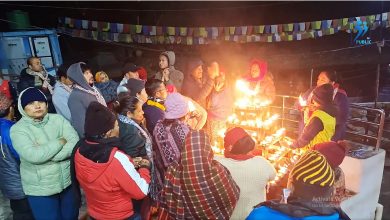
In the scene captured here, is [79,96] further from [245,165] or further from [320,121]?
[320,121]

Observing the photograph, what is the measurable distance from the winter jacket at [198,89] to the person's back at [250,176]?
3.27 metres

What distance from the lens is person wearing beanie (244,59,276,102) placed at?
258 inches

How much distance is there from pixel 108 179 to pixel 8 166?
5.66ft

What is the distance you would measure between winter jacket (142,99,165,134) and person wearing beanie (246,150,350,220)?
239cm

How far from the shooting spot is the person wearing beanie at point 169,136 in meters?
3.73

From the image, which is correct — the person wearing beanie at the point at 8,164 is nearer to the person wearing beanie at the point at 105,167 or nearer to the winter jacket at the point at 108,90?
the person wearing beanie at the point at 105,167

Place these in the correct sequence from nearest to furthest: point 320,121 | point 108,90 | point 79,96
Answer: point 320,121 < point 79,96 < point 108,90

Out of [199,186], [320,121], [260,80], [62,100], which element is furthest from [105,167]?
[260,80]

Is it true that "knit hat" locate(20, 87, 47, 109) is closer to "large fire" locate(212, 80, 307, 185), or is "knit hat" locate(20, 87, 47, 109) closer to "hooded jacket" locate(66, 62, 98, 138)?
"hooded jacket" locate(66, 62, 98, 138)

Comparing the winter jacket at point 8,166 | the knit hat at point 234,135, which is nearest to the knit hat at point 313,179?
the knit hat at point 234,135

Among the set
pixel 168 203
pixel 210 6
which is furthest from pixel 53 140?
pixel 210 6

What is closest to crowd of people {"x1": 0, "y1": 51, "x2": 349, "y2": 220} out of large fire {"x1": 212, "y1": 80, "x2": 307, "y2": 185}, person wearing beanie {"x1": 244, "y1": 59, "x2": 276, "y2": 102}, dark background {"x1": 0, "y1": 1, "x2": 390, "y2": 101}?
large fire {"x1": 212, "y1": 80, "x2": 307, "y2": 185}

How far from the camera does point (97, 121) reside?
9.87 feet

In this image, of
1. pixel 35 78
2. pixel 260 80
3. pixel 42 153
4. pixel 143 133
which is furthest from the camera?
pixel 35 78
